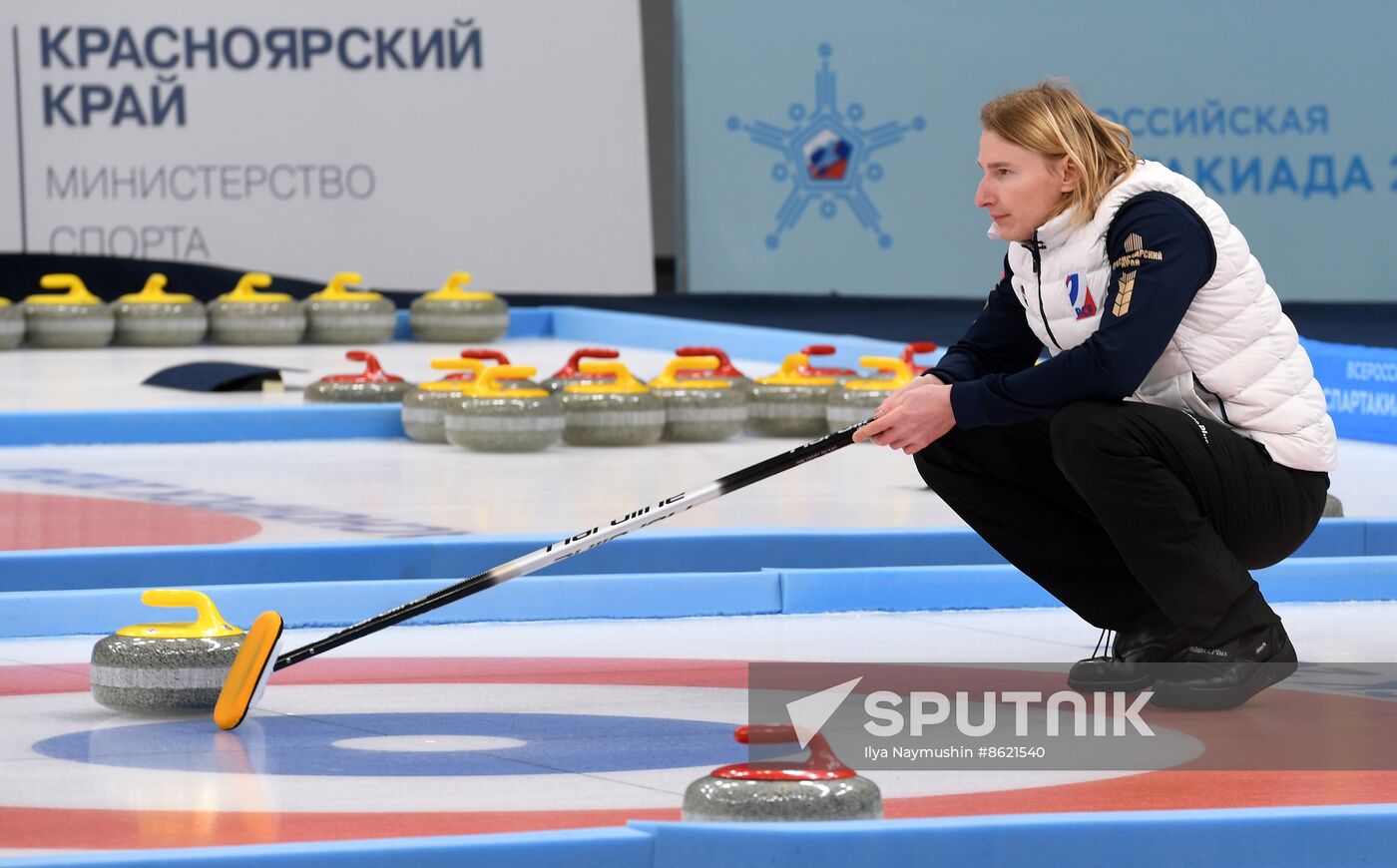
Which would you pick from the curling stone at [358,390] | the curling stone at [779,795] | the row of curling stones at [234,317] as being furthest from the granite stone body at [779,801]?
the row of curling stones at [234,317]

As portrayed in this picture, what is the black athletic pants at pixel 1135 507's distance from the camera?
2.45 metres

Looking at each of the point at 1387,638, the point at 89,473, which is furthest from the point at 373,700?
the point at 89,473

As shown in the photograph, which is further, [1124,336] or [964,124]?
[964,124]

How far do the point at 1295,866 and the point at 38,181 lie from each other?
7964 millimetres

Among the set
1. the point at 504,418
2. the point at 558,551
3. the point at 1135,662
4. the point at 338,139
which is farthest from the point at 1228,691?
the point at 338,139

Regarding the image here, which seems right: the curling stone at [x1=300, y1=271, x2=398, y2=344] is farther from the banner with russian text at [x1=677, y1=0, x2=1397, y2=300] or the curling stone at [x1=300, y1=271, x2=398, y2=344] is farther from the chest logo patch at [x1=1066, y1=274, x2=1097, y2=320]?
the chest logo patch at [x1=1066, y1=274, x2=1097, y2=320]

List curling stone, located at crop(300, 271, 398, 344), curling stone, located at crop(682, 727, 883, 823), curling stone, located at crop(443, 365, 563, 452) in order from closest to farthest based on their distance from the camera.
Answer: curling stone, located at crop(682, 727, 883, 823) → curling stone, located at crop(443, 365, 563, 452) → curling stone, located at crop(300, 271, 398, 344)

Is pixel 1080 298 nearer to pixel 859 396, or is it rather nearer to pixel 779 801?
pixel 779 801

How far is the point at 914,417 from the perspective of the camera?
8.40ft

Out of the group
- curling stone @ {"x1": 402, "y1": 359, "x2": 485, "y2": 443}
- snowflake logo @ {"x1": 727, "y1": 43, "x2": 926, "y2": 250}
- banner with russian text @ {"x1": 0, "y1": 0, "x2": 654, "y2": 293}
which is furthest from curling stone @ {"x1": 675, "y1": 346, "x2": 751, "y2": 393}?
banner with russian text @ {"x1": 0, "y1": 0, "x2": 654, "y2": 293}

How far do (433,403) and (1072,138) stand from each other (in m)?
3.30

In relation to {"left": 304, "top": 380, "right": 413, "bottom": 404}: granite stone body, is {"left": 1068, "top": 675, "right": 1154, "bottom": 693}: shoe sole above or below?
below

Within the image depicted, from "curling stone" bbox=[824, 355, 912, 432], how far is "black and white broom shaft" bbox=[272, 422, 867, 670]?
9.34 ft

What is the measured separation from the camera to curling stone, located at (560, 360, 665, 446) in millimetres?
5500
